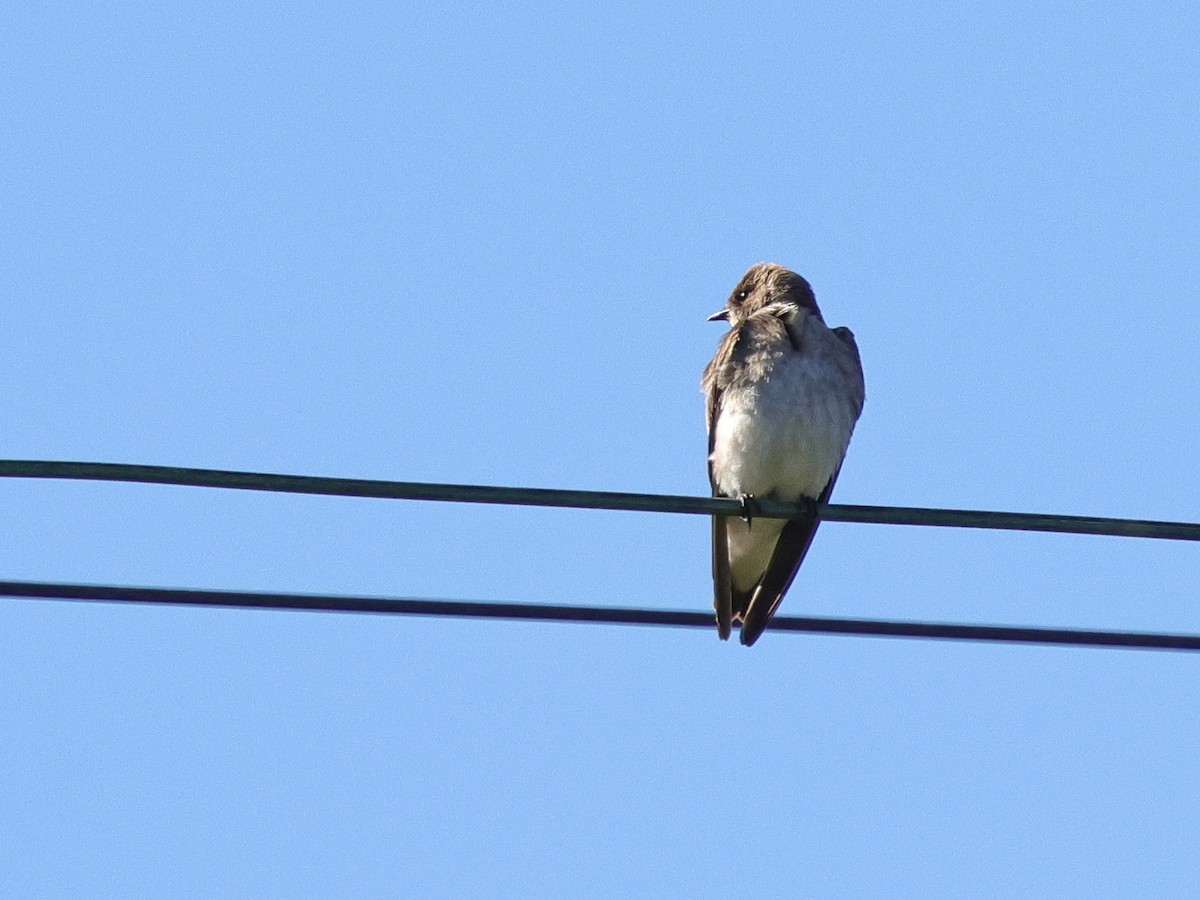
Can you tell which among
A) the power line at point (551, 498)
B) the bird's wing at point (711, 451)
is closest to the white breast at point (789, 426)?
the bird's wing at point (711, 451)

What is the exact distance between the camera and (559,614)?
20.7 feet

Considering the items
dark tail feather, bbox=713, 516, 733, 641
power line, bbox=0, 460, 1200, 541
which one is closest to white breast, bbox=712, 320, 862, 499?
dark tail feather, bbox=713, 516, 733, 641

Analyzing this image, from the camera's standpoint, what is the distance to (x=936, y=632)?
6.47 m

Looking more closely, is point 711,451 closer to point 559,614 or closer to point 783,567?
point 783,567

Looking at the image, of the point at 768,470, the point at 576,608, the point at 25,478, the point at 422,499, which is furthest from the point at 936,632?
the point at 768,470

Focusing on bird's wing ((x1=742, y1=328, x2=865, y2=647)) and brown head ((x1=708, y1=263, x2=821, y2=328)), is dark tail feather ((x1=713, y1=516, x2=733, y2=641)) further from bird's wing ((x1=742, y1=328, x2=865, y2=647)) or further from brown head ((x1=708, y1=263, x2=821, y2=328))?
brown head ((x1=708, y1=263, x2=821, y2=328))

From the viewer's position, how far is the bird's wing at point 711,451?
10.5 meters

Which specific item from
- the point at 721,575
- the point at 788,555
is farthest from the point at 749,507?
the point at 788,555

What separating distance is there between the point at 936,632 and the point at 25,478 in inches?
113

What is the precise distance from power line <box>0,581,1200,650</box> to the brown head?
4647 mm

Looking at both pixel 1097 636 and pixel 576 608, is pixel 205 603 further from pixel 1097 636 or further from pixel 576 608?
pixel 1097 636

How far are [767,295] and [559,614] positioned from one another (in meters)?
5.63

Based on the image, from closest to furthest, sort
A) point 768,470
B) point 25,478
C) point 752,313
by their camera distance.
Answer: point 25,478 < point 768,470 < point 752,313

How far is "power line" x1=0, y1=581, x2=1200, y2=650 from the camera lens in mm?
6082
